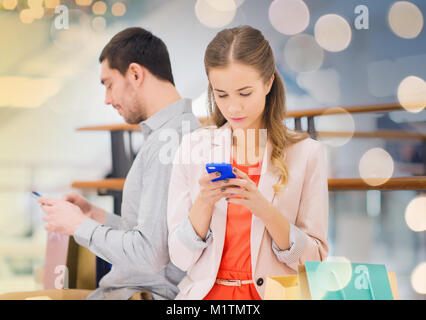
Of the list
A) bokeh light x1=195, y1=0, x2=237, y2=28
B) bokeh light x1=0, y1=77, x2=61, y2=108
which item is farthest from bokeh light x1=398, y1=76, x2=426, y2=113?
bokeh light x1=0, y1=77, x2=61, y2=108

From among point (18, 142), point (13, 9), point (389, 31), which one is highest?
point (13, 9)

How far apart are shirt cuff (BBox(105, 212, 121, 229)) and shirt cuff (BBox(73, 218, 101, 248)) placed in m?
0.12

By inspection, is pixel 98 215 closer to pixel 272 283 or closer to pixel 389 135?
pixel 272 283

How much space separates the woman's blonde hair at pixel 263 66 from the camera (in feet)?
4.74

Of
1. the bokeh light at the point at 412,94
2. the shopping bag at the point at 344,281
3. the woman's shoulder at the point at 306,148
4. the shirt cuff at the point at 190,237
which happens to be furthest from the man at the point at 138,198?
the bokeh light at the point at 412,94

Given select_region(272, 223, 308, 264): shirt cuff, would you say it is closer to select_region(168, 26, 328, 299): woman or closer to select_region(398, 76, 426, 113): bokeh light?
select_region(168, 26, 328, 299): woman

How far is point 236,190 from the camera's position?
1.34m

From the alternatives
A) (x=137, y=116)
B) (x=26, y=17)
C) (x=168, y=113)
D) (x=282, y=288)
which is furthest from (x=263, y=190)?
(x=26, y=17)

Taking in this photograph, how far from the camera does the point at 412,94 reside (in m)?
1.65

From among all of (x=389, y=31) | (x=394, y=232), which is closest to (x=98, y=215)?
(x=394, y=232)

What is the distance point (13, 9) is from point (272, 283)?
50.9 inches

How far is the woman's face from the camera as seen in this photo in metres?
1.43

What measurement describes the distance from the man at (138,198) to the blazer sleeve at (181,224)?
0.04 metres

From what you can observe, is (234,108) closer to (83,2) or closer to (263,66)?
(263,66)
